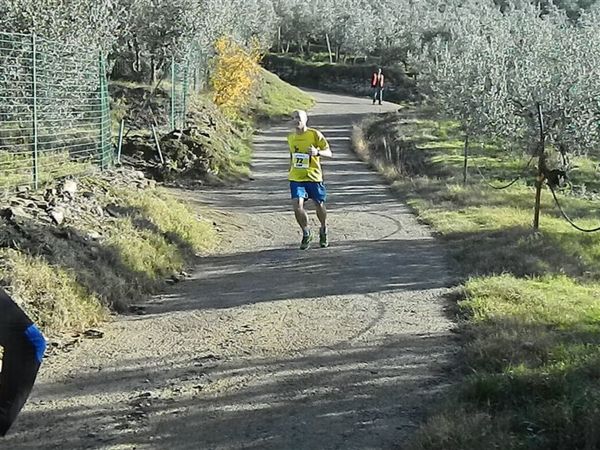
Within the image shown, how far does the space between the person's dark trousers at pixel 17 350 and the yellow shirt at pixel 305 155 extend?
319 inches

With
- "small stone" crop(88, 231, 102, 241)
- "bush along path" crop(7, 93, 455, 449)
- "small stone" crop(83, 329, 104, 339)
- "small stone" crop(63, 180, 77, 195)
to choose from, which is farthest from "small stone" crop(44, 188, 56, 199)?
"small stone" crop(83, 329, 104, 339)

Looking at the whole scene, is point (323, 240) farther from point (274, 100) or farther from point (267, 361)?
point (274, 100)

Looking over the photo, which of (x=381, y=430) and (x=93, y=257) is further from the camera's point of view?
(x=93, y=257)

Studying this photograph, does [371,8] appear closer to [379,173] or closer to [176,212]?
[379,173]

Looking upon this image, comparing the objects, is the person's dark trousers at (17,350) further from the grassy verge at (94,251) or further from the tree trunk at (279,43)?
the tree trunk at (279,43)

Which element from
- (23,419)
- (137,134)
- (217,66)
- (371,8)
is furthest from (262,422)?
(371,8)

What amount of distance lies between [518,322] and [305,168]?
4506 mm

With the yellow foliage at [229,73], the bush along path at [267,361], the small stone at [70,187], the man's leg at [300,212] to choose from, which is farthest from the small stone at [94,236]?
the yellow foliage at [229,73]

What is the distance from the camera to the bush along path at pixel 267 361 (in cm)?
477

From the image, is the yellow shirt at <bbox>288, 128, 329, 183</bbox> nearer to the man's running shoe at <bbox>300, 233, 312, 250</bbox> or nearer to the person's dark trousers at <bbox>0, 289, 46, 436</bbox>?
the man's running shoe at <bbox>300, 233, 312, 250</bbox>

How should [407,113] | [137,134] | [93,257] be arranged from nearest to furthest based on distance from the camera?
[93,257]
[137,134]
[407,113]

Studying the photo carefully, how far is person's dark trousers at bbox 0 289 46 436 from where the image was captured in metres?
2.39

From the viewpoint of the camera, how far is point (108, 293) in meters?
7.51

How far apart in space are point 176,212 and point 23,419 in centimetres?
659
